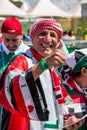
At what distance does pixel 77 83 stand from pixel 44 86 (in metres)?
0.45

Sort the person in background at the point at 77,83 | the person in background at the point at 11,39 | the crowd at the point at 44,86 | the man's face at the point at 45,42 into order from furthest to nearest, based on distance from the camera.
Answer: the person in background at the point at 11,39
the person in background at the point at 77,83
the man's face at the point at 45,42
the crowd at the point at 44,86

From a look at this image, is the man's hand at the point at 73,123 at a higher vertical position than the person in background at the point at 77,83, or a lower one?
lower

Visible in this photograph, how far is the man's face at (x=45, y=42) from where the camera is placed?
107 inches

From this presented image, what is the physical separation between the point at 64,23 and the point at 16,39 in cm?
1810

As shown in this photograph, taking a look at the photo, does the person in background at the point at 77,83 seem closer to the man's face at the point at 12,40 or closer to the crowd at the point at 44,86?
the crowd at the point at 44,86

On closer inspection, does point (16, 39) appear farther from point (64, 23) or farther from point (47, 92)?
point (64, 23)

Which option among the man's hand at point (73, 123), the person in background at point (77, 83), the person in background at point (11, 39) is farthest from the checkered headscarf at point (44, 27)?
the person in background at point (11, 39)

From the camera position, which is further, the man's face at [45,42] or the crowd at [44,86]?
Answer: the man's face at [45,42]

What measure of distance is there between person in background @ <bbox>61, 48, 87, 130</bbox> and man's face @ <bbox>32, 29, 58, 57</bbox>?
23 centimetres

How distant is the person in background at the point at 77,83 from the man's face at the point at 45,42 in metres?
0.23

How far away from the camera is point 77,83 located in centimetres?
298

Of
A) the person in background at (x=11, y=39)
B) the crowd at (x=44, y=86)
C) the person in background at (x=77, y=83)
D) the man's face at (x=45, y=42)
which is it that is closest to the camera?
the crowd at (x=44, y=86)

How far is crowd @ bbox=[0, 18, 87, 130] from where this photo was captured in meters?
2.49

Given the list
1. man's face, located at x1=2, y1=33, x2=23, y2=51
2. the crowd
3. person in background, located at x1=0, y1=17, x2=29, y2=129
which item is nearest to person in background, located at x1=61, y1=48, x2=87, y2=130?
the crowd
